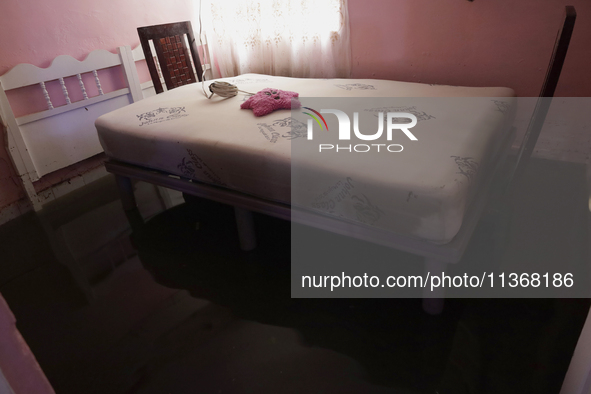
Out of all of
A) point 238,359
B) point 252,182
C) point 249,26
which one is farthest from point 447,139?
point 249,26

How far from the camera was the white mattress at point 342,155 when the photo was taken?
1.17 metres

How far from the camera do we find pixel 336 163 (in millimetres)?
1304

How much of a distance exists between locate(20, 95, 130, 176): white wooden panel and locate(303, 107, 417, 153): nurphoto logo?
169 centimetres

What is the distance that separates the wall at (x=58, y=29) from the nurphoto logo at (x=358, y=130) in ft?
5.88

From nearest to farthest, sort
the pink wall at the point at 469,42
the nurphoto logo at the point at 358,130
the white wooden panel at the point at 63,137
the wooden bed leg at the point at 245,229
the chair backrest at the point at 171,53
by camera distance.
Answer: the nurphoto logo at the point at 358,130 → the wooden bed leg at the point at 245,229 → the pink wall at the point at 469,42 → the white wooden panel at the point at 63,137 → the chair backrest at the point at 171,53

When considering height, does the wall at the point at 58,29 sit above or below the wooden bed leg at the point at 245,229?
above

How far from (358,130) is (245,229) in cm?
70

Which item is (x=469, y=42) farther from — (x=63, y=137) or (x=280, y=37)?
(x=63, y=137)

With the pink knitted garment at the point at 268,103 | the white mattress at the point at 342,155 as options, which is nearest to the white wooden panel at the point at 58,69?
the white mattress at the point at 342,155

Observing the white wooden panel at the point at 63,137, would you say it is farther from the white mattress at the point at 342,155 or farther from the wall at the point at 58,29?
the white mattress at the point at 342,155

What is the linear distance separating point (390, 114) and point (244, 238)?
2.97ft

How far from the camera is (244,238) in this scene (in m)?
1.75

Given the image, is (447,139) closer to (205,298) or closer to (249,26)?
(205,298)

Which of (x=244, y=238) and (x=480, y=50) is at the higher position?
(x=480, y=50)
